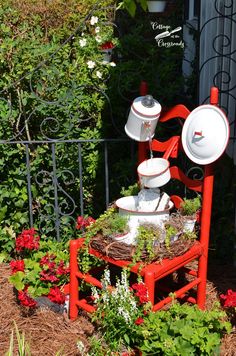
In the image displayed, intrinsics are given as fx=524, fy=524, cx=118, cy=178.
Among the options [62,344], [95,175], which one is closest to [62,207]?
[95,175]

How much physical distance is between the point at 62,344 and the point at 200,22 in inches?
110

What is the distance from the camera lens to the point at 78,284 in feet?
10.8

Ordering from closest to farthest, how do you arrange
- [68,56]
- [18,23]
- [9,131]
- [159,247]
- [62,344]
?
1. [159,247]
2. [62,344]
3. [9,131]
4. [68,56]
5. [18,23]

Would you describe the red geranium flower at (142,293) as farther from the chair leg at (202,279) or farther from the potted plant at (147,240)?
the chair leg at (202,279)

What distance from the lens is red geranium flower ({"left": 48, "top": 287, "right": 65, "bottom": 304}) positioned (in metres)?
3.17

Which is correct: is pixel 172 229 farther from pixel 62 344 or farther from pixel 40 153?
pixel 40 153

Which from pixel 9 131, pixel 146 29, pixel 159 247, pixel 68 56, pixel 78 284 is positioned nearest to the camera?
pixel 159 247

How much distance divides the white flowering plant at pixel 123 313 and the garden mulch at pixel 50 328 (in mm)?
393

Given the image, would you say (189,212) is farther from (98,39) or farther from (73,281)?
(98,39)

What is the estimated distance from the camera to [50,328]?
317 centimetres

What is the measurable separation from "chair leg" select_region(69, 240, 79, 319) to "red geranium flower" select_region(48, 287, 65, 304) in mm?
61

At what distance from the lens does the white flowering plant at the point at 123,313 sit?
2576mm

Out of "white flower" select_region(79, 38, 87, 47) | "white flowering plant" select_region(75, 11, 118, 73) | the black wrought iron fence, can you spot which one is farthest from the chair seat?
"white flower" select_region(79, 38, 87, 47)

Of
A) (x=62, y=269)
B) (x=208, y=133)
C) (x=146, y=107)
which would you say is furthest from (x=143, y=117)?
(x=62, y=269)
